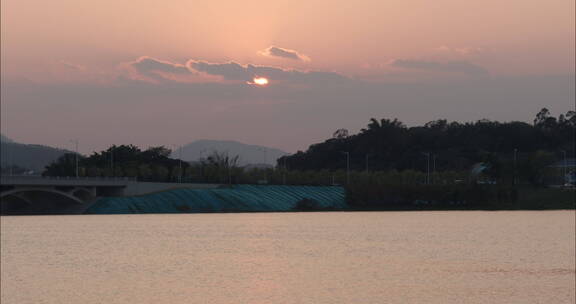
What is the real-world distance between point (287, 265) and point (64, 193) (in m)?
102

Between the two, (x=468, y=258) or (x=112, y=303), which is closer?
(x=112, y=303)

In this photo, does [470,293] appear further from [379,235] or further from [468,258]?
[379,235]

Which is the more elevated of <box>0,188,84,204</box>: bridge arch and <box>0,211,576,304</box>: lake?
<box>0,188,84,204</box>: bridge arch

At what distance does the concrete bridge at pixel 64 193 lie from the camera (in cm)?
17419

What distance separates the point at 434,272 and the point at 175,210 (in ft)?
412

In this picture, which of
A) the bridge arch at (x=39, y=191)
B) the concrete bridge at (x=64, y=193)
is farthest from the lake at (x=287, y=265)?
the concrete bridge at (x=64, y=193)

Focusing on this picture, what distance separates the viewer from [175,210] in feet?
655

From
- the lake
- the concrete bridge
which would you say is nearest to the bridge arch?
the concrete bridge

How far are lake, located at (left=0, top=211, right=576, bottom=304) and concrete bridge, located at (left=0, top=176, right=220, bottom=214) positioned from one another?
28.9 m

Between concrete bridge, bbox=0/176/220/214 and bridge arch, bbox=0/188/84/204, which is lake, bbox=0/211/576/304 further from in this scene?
concrete bridge, bbox=0/176/220/214

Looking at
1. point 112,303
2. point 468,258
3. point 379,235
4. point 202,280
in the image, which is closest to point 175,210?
point 379,235

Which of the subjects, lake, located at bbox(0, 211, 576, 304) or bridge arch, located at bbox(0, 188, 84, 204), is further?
bridge arch, located at bbox(0, 188, 84, 204)

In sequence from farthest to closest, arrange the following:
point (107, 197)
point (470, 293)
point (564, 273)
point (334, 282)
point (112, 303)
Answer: point (107, 197) < point (564, 273) < point (334, 282) < point (470, 293) < point (112, 303)

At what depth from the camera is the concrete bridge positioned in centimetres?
17419
